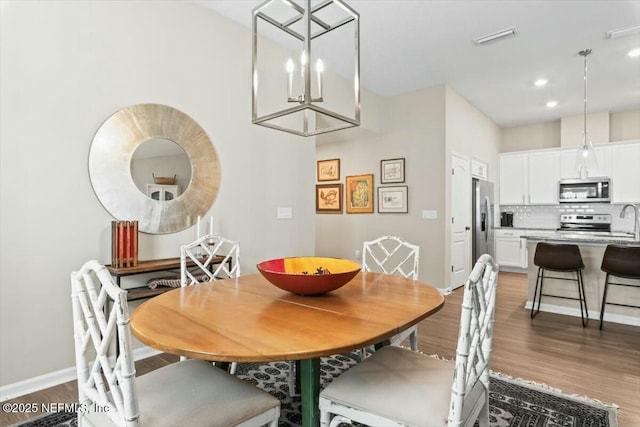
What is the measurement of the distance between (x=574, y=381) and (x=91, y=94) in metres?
3.73

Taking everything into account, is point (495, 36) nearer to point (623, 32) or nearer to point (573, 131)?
point (623, 32)

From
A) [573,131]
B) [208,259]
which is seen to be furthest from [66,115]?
[573,131]

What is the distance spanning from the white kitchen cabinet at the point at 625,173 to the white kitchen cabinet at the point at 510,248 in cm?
149

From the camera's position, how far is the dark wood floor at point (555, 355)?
6.85 feet

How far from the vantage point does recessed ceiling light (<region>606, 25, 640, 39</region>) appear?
3.20 metres

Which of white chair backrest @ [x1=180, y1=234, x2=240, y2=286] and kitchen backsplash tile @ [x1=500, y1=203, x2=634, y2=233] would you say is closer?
white chair backrest @ [x1=180, y1=234, x2=240, y2=286]

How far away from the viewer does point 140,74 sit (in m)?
2.61

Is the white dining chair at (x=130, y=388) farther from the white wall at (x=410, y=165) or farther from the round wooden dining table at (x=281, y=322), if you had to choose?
the white wall at (x=410, y=165)

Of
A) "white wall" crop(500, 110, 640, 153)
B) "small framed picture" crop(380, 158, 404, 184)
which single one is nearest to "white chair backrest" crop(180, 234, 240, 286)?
"small framed picture" crop(380, 158, 404, 184)

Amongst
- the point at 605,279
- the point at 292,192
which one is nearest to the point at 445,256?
the point at 605,279

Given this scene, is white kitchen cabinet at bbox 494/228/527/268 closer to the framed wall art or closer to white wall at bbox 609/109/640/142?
white wall at bbox 609/109/640/142

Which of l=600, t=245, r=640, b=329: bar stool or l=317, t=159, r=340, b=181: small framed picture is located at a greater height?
l=317, t=159, r=340, b=181: small framed picture

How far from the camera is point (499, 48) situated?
367cm

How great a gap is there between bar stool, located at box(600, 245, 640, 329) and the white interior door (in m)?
1.73
